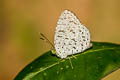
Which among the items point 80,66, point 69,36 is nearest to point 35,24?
point 69,36

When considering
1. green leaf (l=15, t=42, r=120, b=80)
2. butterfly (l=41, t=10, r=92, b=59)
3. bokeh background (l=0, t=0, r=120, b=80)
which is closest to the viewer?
green leaf (l=15, t=42, r=120, b=80)

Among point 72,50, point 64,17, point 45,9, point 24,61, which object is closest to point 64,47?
point 72,50

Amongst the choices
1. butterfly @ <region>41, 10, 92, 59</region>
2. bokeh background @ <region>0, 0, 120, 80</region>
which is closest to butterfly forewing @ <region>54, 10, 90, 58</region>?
butterfly @ <region>41, 10, 92, 59</region>

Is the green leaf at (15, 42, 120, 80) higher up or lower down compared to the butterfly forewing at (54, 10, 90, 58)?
lower down

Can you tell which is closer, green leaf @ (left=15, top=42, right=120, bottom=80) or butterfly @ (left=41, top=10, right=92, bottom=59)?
green leaf @ (left=15, top=42, right=120, bottom=80)

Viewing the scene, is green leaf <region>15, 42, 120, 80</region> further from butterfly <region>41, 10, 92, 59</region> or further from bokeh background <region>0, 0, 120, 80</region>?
bokeh background <region>0, 0, 120, 80</region>

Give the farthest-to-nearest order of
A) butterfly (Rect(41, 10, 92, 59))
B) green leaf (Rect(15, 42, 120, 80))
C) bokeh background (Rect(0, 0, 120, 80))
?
bokeh background (Rect(0, 0, 120, 80)) < butterfly (Rect(41, 10, 92, 59)) < green leaf (Rect(15, 42, 120, 80))

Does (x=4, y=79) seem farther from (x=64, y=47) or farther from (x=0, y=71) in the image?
(x=64, y=47)

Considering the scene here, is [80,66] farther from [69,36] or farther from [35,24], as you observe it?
[35,24]
